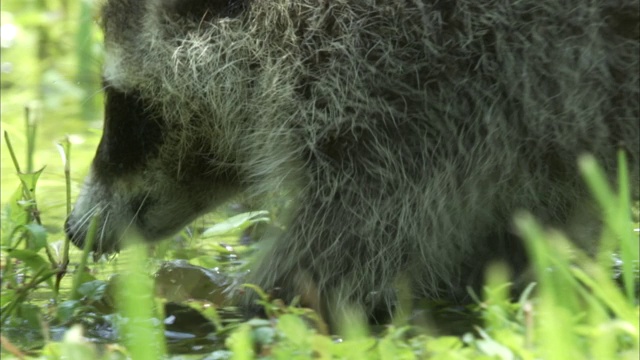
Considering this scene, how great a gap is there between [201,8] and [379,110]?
1.85ft

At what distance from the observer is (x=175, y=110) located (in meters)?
3.12

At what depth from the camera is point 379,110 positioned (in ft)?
9.46

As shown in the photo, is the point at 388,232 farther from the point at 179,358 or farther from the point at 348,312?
the point at 179,358

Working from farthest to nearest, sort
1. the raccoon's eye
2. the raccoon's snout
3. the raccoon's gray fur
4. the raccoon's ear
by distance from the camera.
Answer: the raccoon's snout → the raccoon's eye → the raccoon's ear → the raccoon's gray fur

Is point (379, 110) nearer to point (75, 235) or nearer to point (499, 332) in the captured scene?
point (499, 332)

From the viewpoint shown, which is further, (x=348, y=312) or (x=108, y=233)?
(x=108, y=233)

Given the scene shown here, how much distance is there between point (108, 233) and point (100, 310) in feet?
0.98

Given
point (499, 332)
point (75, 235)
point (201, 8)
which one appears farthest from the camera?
point (75, 235)

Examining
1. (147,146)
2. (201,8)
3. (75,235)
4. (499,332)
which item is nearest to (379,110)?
(201,8)

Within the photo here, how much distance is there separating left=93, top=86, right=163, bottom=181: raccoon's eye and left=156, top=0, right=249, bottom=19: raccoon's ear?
256mm

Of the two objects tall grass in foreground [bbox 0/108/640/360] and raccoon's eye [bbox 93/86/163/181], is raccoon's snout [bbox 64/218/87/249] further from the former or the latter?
tall grass in foreground [bbox 0/108/640/360]

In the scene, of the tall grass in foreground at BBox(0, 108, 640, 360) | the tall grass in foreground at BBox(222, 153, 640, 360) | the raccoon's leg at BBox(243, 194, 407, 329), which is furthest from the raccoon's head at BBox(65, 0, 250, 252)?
the tall grass in foreground at BBox(222, 153, 640, 360)

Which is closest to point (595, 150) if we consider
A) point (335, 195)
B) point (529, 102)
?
point (529, 102)

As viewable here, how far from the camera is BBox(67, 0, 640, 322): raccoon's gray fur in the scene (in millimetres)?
2865
